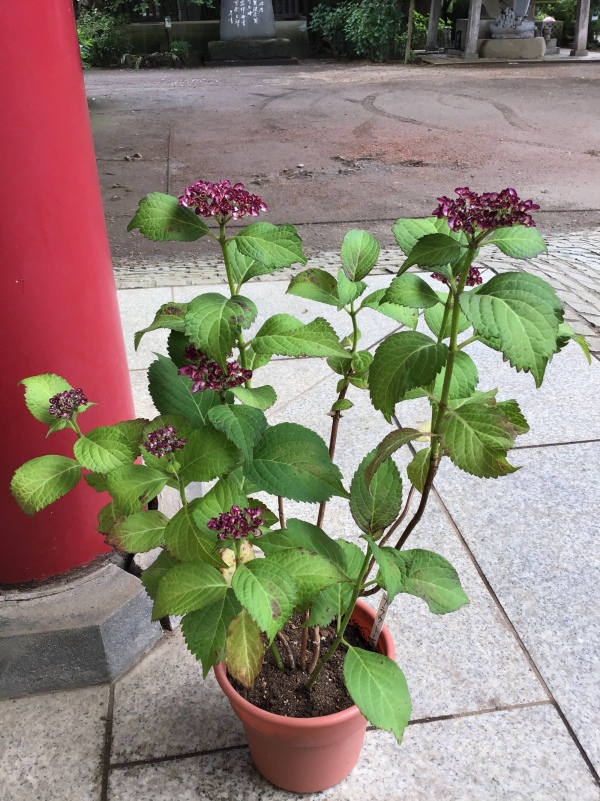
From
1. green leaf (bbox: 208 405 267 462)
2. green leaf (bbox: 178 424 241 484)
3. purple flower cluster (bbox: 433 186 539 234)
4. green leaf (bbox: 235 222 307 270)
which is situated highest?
purple flower cluster (bbox: 433 186 539 234)

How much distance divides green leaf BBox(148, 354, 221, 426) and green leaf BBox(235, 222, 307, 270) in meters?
0.29

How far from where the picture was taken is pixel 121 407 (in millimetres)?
2084

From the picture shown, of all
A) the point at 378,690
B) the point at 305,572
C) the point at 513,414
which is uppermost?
the point at 513,414

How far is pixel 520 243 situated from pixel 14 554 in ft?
5.12

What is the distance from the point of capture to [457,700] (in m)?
1.81

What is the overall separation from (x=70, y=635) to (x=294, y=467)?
99cm

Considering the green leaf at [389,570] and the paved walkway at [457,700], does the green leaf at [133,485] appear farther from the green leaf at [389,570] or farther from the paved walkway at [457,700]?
the paved walkway at [457,700]

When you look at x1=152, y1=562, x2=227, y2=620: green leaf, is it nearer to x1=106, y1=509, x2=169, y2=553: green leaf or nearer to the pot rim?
x1=106, y1=509, x2=169, y2=553: green leaf

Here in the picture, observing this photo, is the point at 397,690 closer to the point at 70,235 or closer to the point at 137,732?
the point at 137,732

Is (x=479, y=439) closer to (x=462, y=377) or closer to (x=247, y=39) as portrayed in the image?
(x=462, y=377)

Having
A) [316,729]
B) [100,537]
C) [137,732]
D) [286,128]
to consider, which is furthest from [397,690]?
[286,128]

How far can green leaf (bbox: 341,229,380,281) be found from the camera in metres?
1.37

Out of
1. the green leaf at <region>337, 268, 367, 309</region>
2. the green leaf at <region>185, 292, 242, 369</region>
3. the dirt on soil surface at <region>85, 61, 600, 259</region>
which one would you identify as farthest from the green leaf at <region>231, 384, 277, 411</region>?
the dirt on soil surface at <region>85, 61, 600, 259</region>

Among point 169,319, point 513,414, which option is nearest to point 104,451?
point 169,319
